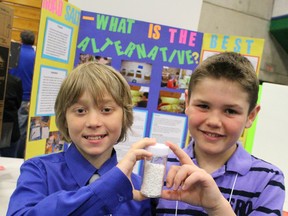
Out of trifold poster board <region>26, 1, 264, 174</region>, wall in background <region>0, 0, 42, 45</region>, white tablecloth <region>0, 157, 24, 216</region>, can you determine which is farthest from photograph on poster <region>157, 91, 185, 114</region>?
wall in background <region>0, 0, 42, 45</region>

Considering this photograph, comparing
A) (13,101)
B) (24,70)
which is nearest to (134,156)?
(13,101)

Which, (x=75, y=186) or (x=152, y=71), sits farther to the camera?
(x=152, y=71)

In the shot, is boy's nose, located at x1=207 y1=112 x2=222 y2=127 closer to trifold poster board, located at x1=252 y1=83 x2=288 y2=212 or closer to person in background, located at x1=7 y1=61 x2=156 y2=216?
person in background, located at x1=7 y1=61 x2=156 y2=216

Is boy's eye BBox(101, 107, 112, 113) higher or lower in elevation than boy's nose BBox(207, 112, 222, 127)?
lower

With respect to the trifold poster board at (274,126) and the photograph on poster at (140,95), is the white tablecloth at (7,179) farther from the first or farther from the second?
the trifold poster board at (274,126)

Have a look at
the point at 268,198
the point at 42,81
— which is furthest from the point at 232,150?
the point at 42,81

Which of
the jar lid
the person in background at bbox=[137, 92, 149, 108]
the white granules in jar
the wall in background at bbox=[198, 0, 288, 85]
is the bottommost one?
the white granules in jar

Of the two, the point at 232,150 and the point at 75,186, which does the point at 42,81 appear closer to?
the point at 75,186

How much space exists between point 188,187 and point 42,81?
140cm

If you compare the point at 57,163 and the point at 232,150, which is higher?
the point at 232,150

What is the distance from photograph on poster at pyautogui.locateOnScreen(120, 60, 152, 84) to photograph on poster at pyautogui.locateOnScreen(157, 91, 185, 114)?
0.56ft

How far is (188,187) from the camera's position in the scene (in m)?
0.81

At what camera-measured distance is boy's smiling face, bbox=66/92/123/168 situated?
0.97 metres

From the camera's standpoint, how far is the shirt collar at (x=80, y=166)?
99cm
